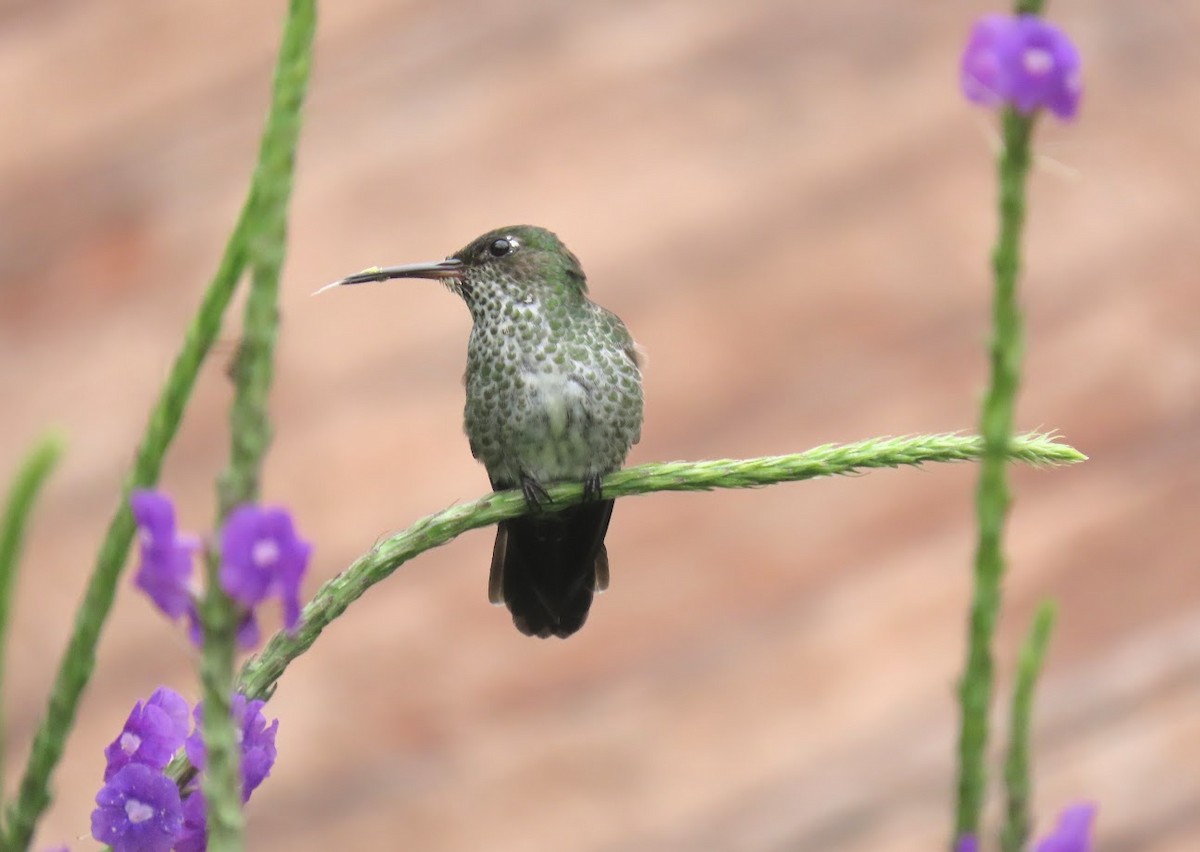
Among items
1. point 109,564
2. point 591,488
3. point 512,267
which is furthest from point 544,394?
point 109,564

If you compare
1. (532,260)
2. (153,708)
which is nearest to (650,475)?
(153,708)

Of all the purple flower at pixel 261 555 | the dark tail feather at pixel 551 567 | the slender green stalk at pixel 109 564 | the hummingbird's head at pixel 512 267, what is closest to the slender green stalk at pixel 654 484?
the slender green stalk at pixel 109 564

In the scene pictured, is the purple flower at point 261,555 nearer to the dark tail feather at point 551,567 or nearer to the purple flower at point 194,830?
the purple flower at point 194,830

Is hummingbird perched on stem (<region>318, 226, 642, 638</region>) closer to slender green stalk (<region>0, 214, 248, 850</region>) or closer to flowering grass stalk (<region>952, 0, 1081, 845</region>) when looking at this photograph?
slender green stalk (<region>0, 214, 248, 850</region>)

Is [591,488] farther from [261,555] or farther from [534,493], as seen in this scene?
[261,555]

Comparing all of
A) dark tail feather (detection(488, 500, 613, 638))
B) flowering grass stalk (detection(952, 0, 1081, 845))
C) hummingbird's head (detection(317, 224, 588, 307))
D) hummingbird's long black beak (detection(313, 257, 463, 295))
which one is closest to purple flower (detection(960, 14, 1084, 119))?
flowering grass stalk (detection(952, 0, 1081, 845))

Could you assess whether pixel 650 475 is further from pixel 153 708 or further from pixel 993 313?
pixel 993 313
